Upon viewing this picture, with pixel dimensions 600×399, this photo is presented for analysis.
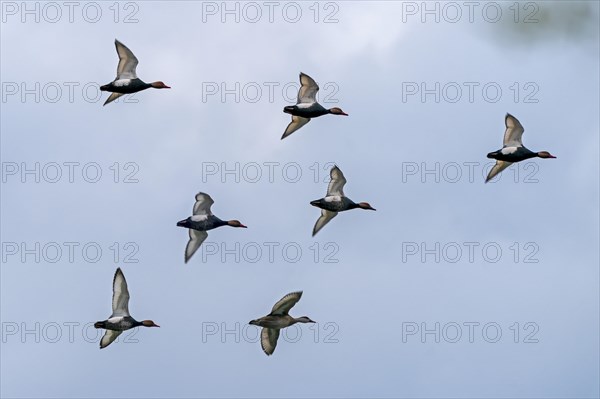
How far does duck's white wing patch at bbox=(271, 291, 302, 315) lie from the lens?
76.2m

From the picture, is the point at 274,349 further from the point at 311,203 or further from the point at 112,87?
the point at 112,87

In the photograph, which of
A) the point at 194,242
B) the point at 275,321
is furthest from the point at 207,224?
the point at 275,321

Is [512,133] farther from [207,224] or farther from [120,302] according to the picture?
[120,302]

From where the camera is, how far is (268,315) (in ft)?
254

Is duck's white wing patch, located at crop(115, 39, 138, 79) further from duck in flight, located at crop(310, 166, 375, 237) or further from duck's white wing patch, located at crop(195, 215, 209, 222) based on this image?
duck in flight, located at crop(310, 166, 375, 237)

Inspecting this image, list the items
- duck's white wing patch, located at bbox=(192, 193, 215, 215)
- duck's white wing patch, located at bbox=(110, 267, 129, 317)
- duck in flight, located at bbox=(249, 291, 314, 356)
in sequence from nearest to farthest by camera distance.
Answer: duck in flight, located at bbox=(249, 291, 314, 356)
duck's white wing patch, located at bbox=(110, 267, 129, 317)
duck's white wing patch, located at bbox=(192, 193, 215, 215)

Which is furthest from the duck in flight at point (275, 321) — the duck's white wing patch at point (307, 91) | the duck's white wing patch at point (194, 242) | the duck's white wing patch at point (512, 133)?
the duck's white wing patch at point (512, 133)

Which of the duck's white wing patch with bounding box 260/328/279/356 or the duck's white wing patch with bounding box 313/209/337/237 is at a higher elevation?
the duck's white wing patch with bounding box 313/209/337/237

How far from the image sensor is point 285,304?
76812 mm

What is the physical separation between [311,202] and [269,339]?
17.7 feet

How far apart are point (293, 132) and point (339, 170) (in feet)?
10.8

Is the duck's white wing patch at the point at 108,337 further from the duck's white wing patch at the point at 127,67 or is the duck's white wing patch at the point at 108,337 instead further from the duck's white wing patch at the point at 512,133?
the duck's white wing patch at the point at 512,133

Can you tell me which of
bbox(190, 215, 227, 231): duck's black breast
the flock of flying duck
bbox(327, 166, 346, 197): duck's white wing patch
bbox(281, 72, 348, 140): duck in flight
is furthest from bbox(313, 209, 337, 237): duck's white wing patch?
bbox(281, 72, 348, 140): duck in flight

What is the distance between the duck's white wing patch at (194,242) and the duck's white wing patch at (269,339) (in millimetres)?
5490
